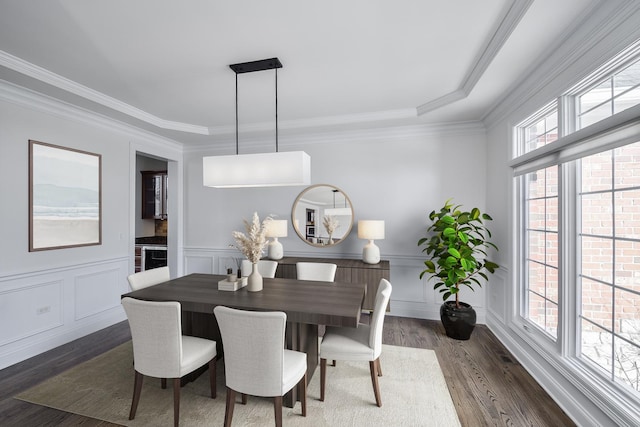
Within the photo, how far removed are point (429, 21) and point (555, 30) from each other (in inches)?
31.5

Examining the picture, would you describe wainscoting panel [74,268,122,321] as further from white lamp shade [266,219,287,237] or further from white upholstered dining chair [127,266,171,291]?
white lamp shade [266,219,287,237]

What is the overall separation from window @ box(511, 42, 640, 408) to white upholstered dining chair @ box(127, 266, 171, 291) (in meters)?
3.40

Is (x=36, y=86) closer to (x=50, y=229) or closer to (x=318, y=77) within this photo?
(x=50, y=229)

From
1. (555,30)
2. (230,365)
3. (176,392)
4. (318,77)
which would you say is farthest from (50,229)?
(555,30)

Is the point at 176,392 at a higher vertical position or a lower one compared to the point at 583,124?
Answer: lower

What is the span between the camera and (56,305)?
10.3 ft

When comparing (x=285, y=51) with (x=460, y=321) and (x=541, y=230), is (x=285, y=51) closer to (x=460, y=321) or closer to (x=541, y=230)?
(x=541, y=230)

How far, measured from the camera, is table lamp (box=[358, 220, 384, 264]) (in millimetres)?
3744

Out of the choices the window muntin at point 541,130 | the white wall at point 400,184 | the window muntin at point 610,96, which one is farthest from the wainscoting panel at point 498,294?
the window muntin at point 610,96

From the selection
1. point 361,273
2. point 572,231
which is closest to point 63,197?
point 361,273

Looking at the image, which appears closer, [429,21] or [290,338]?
[429,21]

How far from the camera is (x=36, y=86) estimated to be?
2.75 m

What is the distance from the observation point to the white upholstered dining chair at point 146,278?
2.61 m

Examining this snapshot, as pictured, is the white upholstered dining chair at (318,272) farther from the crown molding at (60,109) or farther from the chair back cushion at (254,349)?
the crown molding at (60,109)
